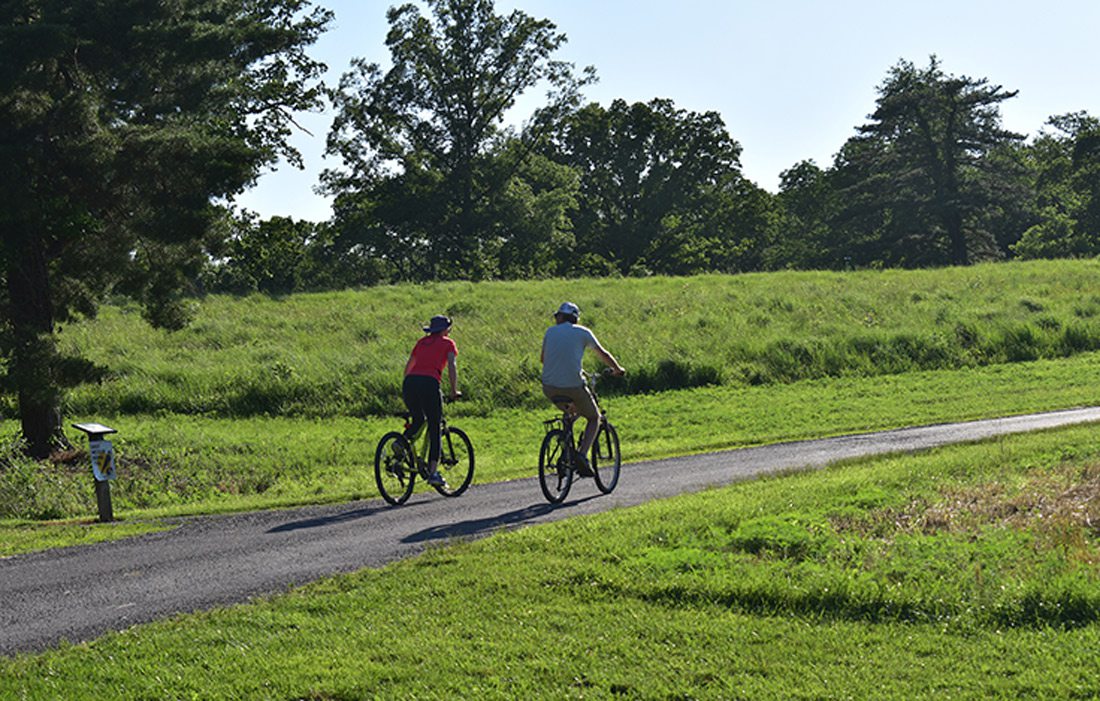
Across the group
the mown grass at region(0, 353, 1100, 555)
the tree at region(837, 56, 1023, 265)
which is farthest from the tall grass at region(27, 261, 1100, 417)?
the tree at region(837, 56, 1023, 265)

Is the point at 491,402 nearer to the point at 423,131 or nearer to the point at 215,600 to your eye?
the point at 215,600

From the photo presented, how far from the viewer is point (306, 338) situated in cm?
3666

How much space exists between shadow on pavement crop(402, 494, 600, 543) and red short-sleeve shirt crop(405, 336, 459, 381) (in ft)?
7.17

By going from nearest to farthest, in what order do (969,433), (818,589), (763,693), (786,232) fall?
1. (763,693)
2. (818,589)
3. (969,433)
4. (786,232)

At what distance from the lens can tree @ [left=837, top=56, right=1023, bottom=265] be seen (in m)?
75.8

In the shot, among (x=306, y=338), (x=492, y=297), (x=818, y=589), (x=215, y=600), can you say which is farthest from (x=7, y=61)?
(x=492, y=297)

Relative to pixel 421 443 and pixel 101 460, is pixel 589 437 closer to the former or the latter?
pixel 421 443

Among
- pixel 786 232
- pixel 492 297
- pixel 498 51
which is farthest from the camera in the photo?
pixel 786 232

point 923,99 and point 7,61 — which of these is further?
point 923,99

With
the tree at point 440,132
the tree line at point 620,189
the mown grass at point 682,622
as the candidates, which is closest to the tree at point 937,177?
the tree line at point 620,189

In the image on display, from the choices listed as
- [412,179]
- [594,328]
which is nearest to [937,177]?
[412,179]

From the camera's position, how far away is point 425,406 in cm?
1457

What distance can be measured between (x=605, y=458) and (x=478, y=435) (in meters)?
10.9

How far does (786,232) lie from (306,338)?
65569mm
